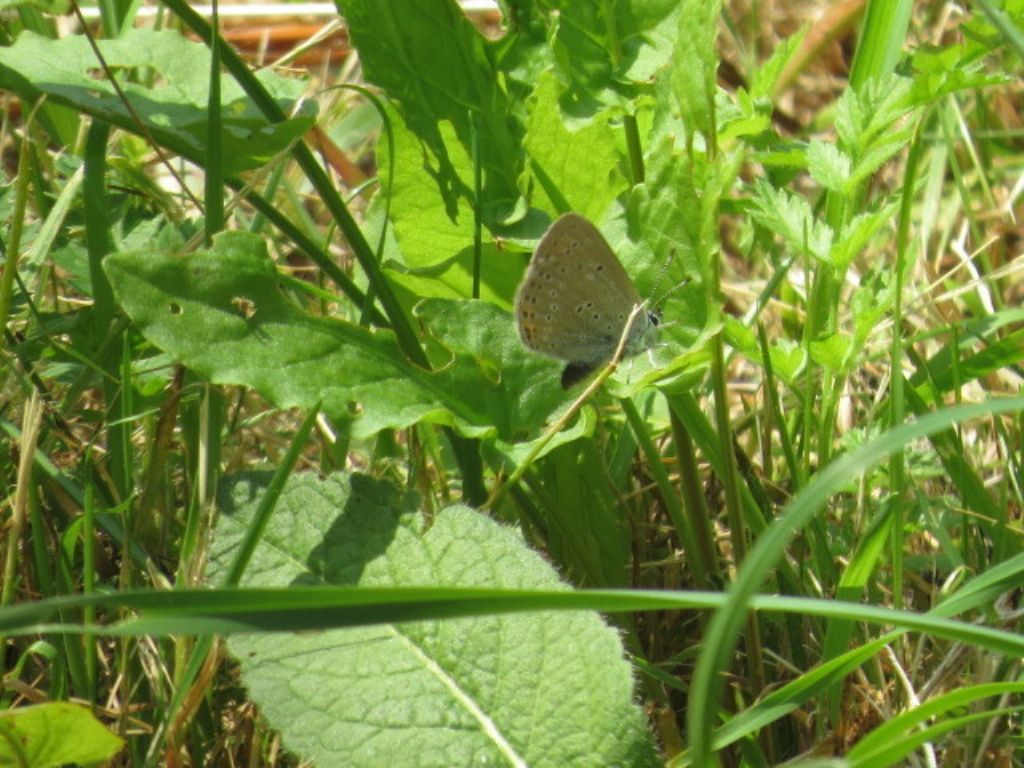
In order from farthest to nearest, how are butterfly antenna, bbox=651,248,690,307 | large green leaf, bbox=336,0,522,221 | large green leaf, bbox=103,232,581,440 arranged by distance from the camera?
large green leaf, bbox=336,0,522,221 → butterfly antenna, bbox=651,248,690,307 → large green leaf, bbox=103,232,581,440

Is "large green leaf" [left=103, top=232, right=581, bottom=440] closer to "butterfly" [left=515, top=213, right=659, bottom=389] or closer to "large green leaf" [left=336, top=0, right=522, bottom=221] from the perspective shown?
"butterfly" [left=515, top=213, right=659, bottom=389]

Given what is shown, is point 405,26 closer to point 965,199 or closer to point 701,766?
point 701,766

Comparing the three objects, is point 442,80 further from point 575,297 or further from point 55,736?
point 55,736

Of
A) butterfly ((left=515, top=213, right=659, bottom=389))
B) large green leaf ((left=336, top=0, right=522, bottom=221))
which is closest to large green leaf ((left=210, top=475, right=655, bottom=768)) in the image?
butterfly ((left=515, top=213, right=659, bottom=389))

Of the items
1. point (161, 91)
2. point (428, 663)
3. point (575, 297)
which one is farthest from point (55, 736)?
point (161, 91)

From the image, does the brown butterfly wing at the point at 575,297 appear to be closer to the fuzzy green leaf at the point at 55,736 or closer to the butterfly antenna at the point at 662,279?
the butterfly antenna at the point at 662,279

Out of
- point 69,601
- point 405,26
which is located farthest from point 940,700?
point 405,26
